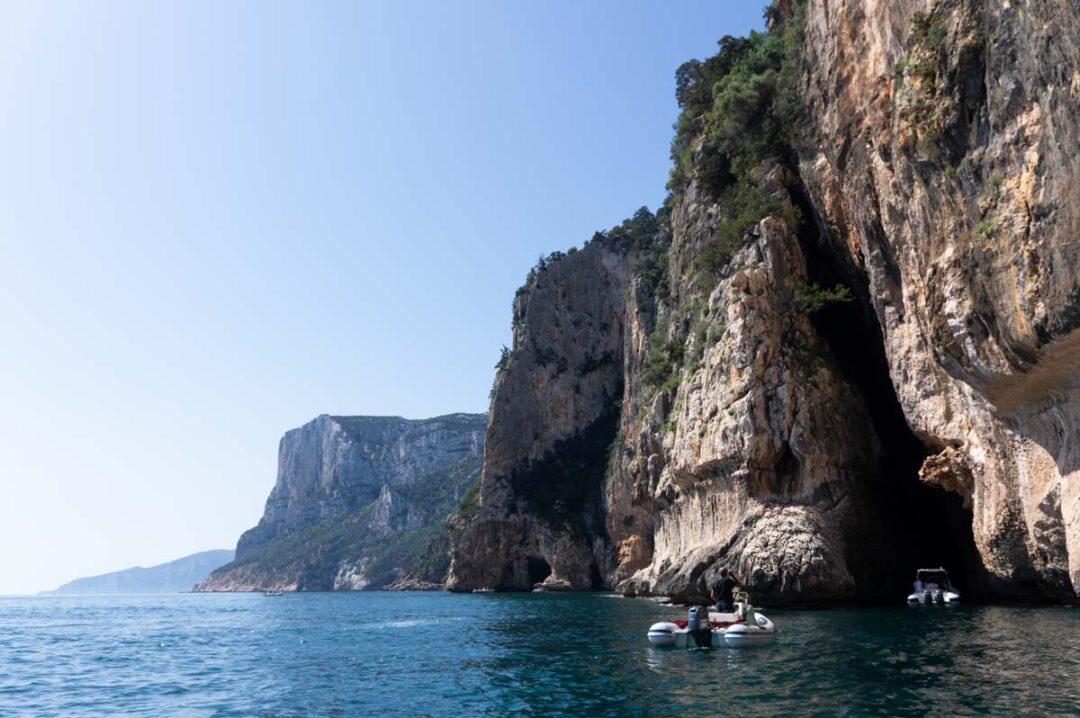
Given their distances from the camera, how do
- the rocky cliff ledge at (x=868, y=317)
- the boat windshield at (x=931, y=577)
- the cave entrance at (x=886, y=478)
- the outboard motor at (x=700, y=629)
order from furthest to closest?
the boat windshield at (x=931, y=577) < the cave entrance at (x=886, y=478) < the outboard motor at (x=700, y=629) < the rocky cliff ledge at (x=868, y=317)

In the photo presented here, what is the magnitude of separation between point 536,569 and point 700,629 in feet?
249

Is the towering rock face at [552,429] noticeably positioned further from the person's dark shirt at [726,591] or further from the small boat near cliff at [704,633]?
the small boat near cliff at [704,633]

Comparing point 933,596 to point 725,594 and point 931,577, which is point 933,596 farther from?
point 725,594

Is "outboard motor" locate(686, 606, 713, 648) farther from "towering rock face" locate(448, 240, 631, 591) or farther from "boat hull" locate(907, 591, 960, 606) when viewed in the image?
"towering rock face" locate(448, 240, 631, 591)

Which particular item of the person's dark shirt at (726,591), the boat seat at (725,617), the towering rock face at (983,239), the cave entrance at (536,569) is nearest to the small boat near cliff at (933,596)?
the towering rock face at (983,239)

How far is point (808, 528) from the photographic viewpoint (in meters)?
34.9

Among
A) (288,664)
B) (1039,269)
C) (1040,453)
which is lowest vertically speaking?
(288,664)

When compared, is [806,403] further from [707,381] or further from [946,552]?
[946,552]

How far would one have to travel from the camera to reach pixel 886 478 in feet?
126

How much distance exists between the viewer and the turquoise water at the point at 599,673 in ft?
→ 45.6

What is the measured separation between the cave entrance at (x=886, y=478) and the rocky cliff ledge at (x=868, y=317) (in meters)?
0.13

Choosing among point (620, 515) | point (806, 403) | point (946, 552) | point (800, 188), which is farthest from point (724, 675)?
point (620, 515)

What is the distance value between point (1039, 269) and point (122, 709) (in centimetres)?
2348

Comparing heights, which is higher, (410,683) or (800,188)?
(800,188)
